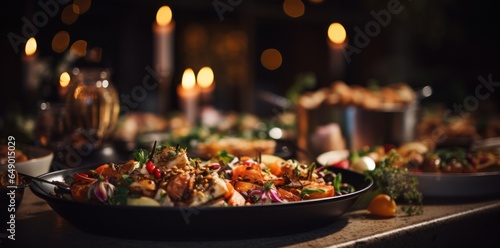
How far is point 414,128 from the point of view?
2.56 meters

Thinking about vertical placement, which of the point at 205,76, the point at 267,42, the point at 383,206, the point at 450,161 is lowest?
the point at 383,206

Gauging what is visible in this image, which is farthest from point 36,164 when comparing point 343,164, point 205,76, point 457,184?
point 205,76

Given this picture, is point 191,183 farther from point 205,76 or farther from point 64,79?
point 205,76

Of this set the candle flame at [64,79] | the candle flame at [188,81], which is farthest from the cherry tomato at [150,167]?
the candle flame at [188,81]

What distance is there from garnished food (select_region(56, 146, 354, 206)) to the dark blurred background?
14.9ft

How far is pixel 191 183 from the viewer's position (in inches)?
50.0

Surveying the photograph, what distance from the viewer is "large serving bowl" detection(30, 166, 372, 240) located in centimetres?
123

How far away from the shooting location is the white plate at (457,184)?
1.80m

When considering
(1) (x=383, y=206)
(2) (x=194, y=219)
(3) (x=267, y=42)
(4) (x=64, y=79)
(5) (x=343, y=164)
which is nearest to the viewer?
(2) (x=194, y=219)

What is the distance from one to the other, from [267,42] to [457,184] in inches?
303

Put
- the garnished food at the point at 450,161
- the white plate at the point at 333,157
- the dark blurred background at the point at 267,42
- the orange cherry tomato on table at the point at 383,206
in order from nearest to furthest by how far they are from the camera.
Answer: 1. the orange cherry tomato on table at the point at 383,206
2. the garnished food at the point at 450,161
3. the white plate at the point at 333,157
4. the dark blurred background at the point at 267,42

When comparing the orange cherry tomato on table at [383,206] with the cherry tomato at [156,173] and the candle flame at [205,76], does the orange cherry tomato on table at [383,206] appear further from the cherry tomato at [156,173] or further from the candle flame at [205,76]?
the candle flame at [205,76]

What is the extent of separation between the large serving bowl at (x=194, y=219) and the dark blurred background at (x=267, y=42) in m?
4.64

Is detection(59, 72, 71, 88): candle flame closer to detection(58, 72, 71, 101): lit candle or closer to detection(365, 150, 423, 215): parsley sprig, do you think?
detection(58, 72, 71, 101): lit candle
